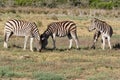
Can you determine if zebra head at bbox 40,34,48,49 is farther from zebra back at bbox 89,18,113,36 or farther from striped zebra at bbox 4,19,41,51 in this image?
zebra back at bbox 89,18,113,36

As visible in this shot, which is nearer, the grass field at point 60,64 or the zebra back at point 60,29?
the grass field at point 60,64

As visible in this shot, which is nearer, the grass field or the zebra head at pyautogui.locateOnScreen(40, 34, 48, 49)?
the grass field

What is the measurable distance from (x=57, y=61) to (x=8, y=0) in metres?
68.5

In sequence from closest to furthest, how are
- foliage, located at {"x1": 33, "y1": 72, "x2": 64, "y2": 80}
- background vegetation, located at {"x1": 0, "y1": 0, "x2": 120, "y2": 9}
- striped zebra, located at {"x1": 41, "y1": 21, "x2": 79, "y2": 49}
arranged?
foliage, located at {"x1": 33, "y1": 72, "x2": 64, "y2": 80}
striped zebra, located at {"x1": 41, "y1": 21, "x2": 79, "y2": 49}
background vegetation, located at {"x1": 0, "y1": 0, "x2": 120, "y2": 9}

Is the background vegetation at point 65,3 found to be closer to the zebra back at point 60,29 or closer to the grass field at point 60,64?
the zebra back at point 60,29

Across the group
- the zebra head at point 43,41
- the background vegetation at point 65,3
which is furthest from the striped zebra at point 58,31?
the background vegetation at point 65,3

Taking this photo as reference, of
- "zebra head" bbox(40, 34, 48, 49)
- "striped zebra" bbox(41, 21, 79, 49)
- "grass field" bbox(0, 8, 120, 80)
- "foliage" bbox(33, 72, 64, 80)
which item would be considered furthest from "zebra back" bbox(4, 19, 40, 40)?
"foliage" bbox(33, 72, 64, 80)

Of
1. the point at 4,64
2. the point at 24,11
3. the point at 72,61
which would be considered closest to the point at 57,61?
A: the point at 72,61

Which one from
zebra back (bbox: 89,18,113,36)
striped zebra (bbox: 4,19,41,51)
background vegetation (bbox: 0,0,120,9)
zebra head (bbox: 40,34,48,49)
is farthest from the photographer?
background vegetation (bbox: 0,0,120,9)

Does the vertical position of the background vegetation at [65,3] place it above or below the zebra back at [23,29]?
above

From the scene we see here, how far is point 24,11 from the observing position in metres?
59.5

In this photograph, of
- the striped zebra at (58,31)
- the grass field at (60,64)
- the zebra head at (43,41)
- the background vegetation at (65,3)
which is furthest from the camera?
the background vegetation at (65,3)

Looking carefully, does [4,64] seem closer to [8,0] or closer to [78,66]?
[78,66]

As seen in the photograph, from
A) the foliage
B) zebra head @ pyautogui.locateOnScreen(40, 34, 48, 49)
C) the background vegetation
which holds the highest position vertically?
the background vegetation
